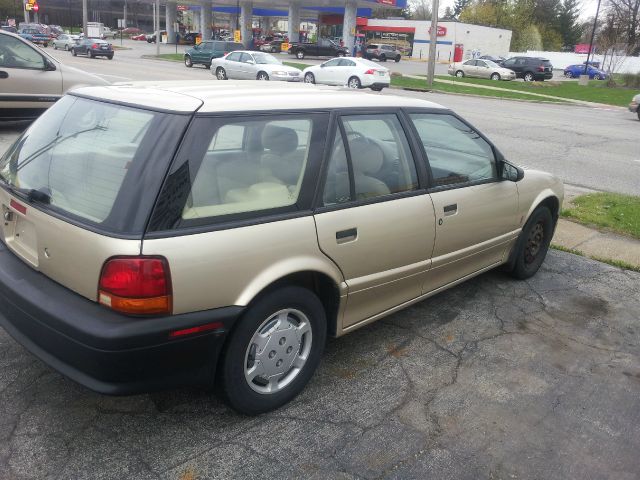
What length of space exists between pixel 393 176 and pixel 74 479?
2.38 m

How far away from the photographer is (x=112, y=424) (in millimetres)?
2992

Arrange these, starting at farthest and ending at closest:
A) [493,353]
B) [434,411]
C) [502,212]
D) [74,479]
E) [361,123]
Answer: [502,212]
[493,353]
[361,123]
[434,411]
[74,479]

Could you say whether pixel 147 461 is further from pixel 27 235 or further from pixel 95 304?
pixel 27 235

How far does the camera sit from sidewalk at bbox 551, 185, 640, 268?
6.18 metres

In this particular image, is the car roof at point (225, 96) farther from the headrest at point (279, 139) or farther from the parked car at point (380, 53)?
the parked car at point (380, 53)

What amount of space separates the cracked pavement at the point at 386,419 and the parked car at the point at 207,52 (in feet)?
121

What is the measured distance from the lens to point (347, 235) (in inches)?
129

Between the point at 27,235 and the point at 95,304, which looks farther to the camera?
the point at 27,235

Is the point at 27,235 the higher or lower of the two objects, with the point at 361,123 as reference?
lower

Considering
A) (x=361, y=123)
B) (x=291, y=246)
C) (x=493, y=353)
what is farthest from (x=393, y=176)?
(x=493, y=353)

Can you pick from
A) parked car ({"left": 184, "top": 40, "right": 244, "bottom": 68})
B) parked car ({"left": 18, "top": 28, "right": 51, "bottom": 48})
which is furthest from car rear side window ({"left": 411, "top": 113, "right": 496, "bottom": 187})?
parked car ({"left": 18, "top": 28, "right": 51, "bottom": 48})

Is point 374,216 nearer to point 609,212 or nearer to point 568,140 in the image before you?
point 609,212

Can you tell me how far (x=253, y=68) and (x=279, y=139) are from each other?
26.3 metres

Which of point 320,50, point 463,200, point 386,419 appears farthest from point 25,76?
point 320,50
